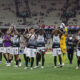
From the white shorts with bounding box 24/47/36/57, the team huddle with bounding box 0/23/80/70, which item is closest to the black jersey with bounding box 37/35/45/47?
the team huddle with bounding box 0/23/80/70

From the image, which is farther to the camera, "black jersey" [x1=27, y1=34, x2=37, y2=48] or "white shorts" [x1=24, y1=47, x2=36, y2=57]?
"black jersey" [x1=27, y1=34, x2=37, y2=48]

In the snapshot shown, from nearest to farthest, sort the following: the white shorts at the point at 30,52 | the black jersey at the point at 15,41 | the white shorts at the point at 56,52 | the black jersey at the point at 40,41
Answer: the white shorts at the point at 30,52, the white shorts at the point at 56,52, the black jersey at the point at 40,41, the black jersey at the point at 15,41

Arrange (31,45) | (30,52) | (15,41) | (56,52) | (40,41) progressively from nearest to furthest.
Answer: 1. (30,52)
2. (31,45)
3. (56,52)
4. (40,41)
5. (15,41)

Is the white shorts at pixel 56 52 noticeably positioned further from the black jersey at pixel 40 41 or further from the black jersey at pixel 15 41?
the black jersey at pixel 15 41

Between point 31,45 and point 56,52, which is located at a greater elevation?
point 31,45

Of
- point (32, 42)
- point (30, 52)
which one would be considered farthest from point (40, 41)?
point (30, 52)

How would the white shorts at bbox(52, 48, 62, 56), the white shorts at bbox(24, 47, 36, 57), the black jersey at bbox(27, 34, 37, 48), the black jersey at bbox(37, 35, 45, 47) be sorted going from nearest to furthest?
the white shorts at bbox(24, 47, 36, 57)
the black jersey at bbox(27, 34, 37, 48)
the white shorts at bbox(52, 48, 62, 56)
the black jersey at bbox(37, 35, 45, 47)

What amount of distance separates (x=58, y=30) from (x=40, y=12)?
32691 mm

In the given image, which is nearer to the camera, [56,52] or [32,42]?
[32,42]

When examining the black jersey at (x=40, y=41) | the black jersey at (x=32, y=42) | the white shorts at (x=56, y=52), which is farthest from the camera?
the black jersey at (x=40, y=41)

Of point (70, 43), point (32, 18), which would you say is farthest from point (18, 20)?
point (70, 43)

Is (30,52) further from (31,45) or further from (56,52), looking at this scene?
(56,52)

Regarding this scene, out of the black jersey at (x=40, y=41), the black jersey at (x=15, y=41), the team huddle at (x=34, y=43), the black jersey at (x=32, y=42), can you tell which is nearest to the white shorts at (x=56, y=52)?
the team huddle at (x=34, y=43)

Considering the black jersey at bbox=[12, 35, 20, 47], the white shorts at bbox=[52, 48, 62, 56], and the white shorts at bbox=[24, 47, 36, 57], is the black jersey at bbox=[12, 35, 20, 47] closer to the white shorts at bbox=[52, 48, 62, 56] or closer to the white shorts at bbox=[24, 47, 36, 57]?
the white shorts at bbox=[24, 47, 36, 57]
